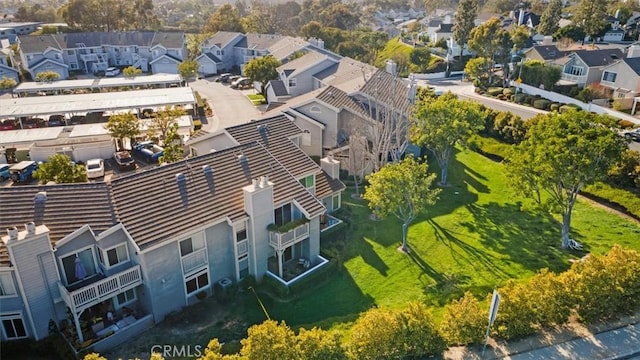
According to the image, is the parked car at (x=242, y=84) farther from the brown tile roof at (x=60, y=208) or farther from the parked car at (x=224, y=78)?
the brown tile roof at (x=60, y=208)

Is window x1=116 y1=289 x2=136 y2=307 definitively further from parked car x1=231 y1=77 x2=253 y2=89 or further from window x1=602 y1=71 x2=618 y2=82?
window x1=602 y1=71 x2=618 y2=82

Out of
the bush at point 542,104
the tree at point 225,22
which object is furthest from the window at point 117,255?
the tree at point 225,22

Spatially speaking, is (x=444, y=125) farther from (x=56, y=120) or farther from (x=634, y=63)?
(x=56, y=120)

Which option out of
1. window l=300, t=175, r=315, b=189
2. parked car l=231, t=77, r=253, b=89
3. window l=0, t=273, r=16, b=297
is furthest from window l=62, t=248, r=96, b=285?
parked car l=231, t=77, r=253, b=89

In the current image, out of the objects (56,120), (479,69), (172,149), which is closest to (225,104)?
(56,120)

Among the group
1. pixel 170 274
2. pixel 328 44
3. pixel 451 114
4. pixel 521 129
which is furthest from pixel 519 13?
pixel 170 274
